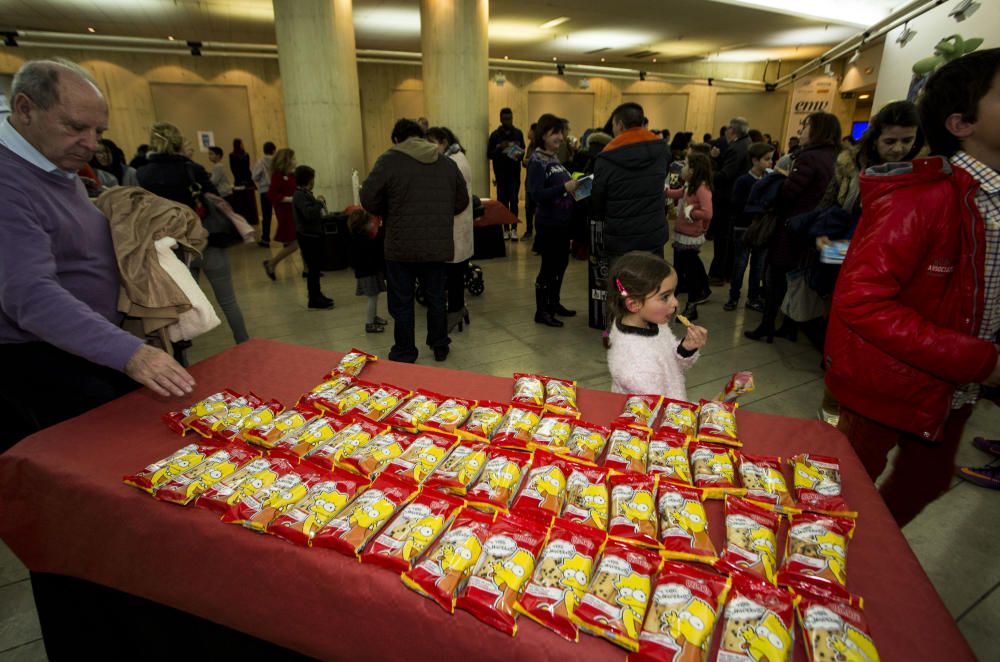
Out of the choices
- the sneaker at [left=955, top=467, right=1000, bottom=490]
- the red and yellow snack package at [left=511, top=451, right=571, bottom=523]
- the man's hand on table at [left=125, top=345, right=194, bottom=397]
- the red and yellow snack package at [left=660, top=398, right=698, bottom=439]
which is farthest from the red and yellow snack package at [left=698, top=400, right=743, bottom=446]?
the sneaker at [left=955, top=467, right=1000, bottom=490]

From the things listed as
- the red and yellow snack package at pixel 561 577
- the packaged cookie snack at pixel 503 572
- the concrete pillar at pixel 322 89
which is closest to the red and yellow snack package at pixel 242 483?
the packaged cookie snack at pixel 503 572

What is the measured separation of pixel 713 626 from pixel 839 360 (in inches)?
42.2

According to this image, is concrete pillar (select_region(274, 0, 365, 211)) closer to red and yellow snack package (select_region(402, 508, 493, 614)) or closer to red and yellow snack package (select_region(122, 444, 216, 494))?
red and yellow snack package (select_region(122, 444, 216, 494))

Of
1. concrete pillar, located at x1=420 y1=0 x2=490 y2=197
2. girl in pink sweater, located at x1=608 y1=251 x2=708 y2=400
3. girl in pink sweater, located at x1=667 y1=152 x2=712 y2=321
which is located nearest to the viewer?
girl in pink sweater, located at x1=608 y1=251 x2=708 y2=400

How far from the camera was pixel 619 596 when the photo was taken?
0.84m

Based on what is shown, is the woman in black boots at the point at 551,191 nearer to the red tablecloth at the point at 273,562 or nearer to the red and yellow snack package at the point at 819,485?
the red tablecloth at the point at 273,562

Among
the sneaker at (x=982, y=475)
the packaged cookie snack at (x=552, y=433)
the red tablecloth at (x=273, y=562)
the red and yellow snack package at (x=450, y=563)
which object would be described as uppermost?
the packaged cookie snack at (x=552, y=433)

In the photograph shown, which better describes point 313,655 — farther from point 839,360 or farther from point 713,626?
point 839,360

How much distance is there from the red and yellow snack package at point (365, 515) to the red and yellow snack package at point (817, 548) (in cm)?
74

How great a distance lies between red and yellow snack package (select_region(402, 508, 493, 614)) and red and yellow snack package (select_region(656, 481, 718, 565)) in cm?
35

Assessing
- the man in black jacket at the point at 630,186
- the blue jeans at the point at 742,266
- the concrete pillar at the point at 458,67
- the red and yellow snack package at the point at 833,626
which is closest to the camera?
the red and yellow snack package at the point at 833,626

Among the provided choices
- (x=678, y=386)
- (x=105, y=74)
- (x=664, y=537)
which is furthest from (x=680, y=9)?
(x=105, y=74)

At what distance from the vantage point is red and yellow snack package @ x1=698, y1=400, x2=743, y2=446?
129 centimetres

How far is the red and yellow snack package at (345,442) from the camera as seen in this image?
47.7 inches
